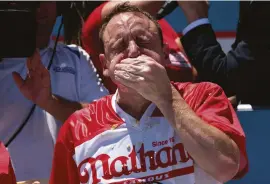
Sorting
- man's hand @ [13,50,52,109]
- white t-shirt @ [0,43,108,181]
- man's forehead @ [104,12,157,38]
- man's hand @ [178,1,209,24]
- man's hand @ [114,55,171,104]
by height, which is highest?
man's forehead @ [104,12,157,38]

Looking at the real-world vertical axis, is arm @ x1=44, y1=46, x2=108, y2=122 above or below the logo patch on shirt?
below

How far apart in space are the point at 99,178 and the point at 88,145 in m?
0.11

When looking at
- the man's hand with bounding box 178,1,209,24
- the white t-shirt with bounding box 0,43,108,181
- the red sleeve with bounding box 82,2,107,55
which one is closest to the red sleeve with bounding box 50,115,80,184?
the white t-shirt with bounding box 0,43,108,181

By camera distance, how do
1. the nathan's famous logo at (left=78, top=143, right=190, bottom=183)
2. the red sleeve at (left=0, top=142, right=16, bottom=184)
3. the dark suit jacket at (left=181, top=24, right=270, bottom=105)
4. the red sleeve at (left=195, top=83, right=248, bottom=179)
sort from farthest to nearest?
the dark suit jacket at (left=181, top=24, right=270, bottom=105) < the nathan's famous logo at (left=78, top=143, right=190, bottom=183) < the red sleeve at (left=195, top=83, right=248, bottom=179) < the red sleeve at (left=0, top=142, right=16, bottom=184)

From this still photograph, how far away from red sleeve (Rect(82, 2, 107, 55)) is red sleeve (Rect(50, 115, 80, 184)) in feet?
2.44

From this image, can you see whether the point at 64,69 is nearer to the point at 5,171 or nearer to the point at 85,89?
the point at 85,89

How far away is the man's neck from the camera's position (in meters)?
1.91

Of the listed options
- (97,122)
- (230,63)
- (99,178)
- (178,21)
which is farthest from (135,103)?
(178,21)

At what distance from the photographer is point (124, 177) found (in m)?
1.82

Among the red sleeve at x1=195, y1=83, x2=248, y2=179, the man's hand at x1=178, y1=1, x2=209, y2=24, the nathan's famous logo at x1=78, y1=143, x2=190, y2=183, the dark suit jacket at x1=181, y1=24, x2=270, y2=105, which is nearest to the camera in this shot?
the red sleeve at x1=195, y1=83, x2=248, y2=179

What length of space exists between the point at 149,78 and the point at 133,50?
0.64 feet

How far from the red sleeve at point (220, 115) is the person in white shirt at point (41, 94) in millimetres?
644

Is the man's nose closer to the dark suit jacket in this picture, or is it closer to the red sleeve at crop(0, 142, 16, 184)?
the red sleeve at crop(0, 142, 16, 184)

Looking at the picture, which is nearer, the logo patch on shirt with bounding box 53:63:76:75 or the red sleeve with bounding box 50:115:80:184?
the red sleeve with bounding box 50:115:80:184
